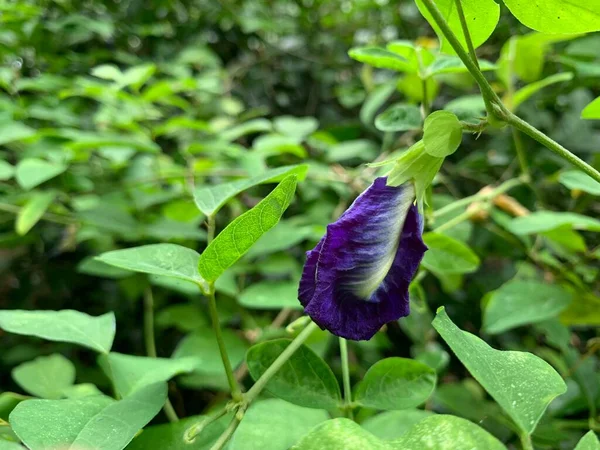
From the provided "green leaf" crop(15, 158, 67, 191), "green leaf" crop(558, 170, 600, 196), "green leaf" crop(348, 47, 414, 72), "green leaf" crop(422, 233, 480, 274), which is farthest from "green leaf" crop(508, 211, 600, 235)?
"green leaf" crop(15, 158, 67, 191)

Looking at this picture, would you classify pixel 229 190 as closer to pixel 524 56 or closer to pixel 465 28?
pixel 465 28

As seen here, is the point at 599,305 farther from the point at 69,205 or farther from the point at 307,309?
the point at 69,205

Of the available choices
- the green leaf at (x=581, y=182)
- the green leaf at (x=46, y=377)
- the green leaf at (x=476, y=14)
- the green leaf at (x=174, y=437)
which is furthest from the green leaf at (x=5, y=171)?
the green leaf at (x=581, y=182)

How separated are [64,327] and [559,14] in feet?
1.50

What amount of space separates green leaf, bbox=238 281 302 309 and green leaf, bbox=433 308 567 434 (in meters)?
0.33

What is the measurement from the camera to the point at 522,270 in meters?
0.91

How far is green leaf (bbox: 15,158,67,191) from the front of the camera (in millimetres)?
733

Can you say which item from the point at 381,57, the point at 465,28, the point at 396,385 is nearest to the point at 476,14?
the point at 465,28

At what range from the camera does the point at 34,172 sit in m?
0.76

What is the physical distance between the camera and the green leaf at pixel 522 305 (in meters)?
0.64

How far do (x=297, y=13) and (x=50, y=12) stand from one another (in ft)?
2.45

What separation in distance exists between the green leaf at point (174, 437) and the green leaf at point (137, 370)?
36mm

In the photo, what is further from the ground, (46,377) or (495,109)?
(495,109)

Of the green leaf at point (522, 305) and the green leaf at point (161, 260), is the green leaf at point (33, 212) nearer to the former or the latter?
the green leaf at point (161, 260)
